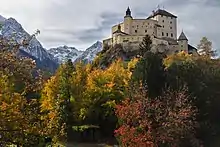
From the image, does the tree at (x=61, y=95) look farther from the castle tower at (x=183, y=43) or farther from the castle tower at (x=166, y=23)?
the castle tower at (x=166, y=23)

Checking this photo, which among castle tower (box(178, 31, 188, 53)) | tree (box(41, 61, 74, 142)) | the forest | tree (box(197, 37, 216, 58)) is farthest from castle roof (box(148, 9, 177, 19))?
tree (box(41, 61, 74, 142))

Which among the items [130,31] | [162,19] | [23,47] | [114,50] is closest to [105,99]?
[23,47]

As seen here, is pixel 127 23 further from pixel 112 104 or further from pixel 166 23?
pixel 112 104

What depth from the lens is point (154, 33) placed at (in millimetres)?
108250

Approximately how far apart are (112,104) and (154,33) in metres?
69.1

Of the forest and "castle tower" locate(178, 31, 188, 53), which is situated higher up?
"castle tower" locate(178, 31, 188, 53)

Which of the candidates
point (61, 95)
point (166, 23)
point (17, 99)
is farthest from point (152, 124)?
point (166, 23)

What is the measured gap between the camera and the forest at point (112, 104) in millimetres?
9023

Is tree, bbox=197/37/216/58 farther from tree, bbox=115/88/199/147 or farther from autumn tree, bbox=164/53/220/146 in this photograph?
tree, bbox=115/88/199/147

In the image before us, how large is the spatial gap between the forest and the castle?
175 ft

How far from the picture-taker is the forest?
9.02 metres

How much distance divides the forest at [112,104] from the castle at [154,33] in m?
53.4

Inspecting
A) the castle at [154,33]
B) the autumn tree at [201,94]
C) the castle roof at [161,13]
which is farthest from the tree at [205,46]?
the autumn tree at [201,94]

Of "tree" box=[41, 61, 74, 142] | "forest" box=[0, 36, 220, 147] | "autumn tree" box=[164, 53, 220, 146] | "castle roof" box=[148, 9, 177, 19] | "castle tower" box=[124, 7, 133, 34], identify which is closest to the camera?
"forest" box=[0, 36, 220, 147]
